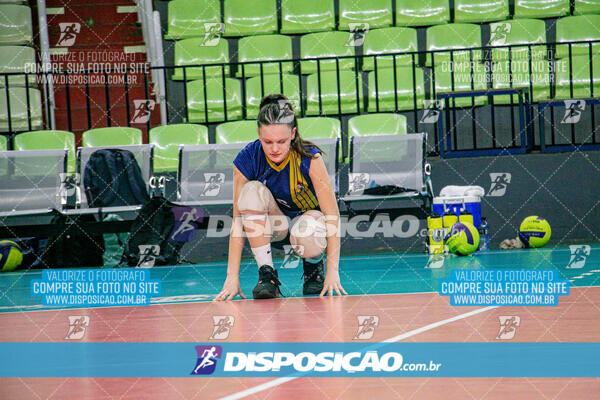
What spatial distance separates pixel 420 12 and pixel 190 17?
284 cm

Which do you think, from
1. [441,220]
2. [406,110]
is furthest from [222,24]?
[441,220]

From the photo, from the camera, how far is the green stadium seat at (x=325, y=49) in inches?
360

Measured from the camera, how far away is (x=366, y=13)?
32.0 feet

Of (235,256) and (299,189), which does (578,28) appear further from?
(235,256)

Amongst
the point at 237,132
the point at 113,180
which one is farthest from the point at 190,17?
the point at 113,180

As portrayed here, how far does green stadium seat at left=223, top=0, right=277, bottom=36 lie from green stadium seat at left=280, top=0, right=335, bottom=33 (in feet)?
0.51

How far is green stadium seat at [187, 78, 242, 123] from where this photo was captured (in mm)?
8828

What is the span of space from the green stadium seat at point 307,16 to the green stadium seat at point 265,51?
0.50 m

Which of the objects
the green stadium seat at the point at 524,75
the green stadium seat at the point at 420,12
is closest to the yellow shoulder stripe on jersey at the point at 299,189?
the green stadium seat at the point at 524,75

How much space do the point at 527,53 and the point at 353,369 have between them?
760cm

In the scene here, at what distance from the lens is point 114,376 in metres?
1.97

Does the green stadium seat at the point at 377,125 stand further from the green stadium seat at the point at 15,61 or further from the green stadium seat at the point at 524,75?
the green stadium seat at the point at 15,61

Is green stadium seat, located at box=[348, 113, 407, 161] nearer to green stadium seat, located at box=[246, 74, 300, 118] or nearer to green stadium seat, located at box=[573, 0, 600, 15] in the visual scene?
green stadium seat, located at box=[246, 74, 300, 118]

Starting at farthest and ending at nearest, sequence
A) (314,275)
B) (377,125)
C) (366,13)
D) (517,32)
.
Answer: (366,13)
(517,32)
(377,125)
(314,275)
